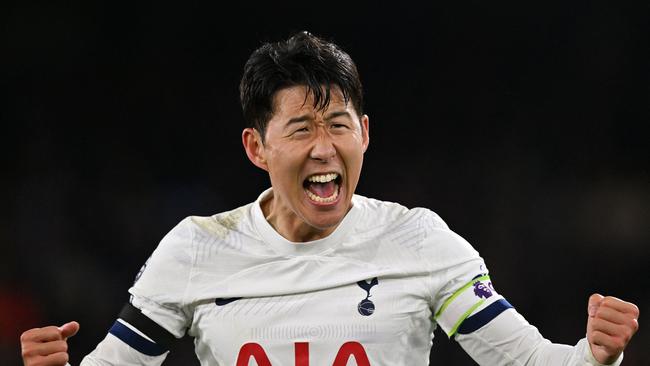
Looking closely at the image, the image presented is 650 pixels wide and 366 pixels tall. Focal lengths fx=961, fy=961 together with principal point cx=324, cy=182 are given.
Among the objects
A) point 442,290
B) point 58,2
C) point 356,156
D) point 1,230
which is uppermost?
point 58,2

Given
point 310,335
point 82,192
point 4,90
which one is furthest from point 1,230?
point 310,335

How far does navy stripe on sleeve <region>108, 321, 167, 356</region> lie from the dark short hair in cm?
63

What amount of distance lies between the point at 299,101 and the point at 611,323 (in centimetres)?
94

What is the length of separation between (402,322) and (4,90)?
3.08m

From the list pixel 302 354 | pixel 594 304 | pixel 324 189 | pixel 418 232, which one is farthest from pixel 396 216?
pixel 594 304

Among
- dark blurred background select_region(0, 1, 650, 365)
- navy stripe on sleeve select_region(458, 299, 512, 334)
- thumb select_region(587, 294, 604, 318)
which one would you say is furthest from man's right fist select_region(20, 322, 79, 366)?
dark blurred background select_region(0, 1, 650, 365)

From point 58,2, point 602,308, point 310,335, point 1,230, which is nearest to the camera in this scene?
point 602,308

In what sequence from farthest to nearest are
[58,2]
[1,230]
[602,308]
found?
[58,2]
[1,230]
[602,308]

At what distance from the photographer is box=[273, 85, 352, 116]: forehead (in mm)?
2439

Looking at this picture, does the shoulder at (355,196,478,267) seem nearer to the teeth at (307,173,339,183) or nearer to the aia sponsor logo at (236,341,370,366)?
the teeth at (307,173,339,183)

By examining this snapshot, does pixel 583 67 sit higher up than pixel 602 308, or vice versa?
pixel 583 67

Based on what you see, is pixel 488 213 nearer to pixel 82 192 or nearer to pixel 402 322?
pixel 82 192

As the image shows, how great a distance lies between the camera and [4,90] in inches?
188

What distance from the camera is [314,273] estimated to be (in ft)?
8.17
